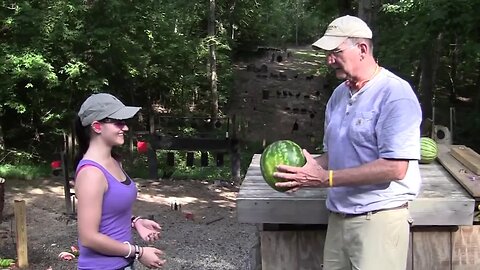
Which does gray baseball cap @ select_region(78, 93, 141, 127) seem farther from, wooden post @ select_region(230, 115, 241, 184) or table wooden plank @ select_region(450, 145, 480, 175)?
wooden post @ select_region(230, 115, 241, 184)

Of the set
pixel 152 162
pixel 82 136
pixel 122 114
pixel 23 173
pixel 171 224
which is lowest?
pixel 171 224

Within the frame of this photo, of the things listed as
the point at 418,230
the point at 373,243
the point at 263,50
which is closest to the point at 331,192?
the point at 373,243

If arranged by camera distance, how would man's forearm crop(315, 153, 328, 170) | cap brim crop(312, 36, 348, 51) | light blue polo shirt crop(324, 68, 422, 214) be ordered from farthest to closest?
man's forearm crop(315, 153, 328, 170)
cap brim crop(312, 36, 348, 51)
light blue polo shirt crop(324, 68, 422, 214)

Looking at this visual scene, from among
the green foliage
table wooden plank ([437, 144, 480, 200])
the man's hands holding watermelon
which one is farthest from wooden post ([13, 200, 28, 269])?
the green foliage

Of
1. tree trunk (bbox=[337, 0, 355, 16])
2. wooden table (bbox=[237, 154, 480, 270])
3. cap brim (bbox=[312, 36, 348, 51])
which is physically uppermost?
tree trunk (bbox=[337, 0, 355, 16])

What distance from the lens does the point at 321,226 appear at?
3217mm

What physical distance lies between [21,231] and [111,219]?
4385 millimetres

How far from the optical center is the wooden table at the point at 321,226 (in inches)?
117

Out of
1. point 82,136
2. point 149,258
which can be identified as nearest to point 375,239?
point 149,258

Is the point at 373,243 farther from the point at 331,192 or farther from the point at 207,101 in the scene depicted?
the point at 207,101

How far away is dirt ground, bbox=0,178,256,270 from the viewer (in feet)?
23.9

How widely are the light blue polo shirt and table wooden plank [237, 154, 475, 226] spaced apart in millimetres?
340

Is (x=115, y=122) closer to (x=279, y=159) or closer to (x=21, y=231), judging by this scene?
(x=279, y=159)

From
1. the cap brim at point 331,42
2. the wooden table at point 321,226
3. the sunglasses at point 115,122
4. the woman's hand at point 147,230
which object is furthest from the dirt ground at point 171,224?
the cap brim at point 331,42
